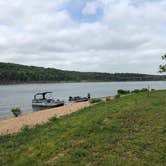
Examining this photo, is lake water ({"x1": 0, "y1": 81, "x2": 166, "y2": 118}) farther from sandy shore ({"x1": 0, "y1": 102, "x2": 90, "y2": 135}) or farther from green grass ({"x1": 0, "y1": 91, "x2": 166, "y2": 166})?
green grass ({"x1": 0, "y1": 91, "x2": 166, "y2": 166})

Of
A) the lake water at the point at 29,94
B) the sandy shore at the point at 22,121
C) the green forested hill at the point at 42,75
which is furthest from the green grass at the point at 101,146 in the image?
the green forested hill at the point at 42,75

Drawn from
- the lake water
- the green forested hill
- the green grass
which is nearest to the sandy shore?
the green grass

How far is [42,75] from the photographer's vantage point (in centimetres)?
16225

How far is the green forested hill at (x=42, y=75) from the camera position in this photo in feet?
477

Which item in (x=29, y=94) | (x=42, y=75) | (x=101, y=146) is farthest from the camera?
(x=42, y=75)

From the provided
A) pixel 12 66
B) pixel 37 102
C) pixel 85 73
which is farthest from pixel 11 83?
pixel 37 102

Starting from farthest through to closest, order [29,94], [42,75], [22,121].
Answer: [42,75] → [29,94] → [22,121]

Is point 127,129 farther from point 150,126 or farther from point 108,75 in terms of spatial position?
point 108,75

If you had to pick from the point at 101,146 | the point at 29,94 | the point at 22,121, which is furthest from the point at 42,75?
the point at 101,146

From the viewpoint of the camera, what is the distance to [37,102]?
4566 centimetres

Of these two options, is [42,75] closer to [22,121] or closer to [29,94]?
[29,94]

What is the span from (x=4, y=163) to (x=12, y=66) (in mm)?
154595

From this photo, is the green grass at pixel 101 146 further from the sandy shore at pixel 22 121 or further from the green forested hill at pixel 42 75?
the green forested hill at pixel 42 75

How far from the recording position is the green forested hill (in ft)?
477
